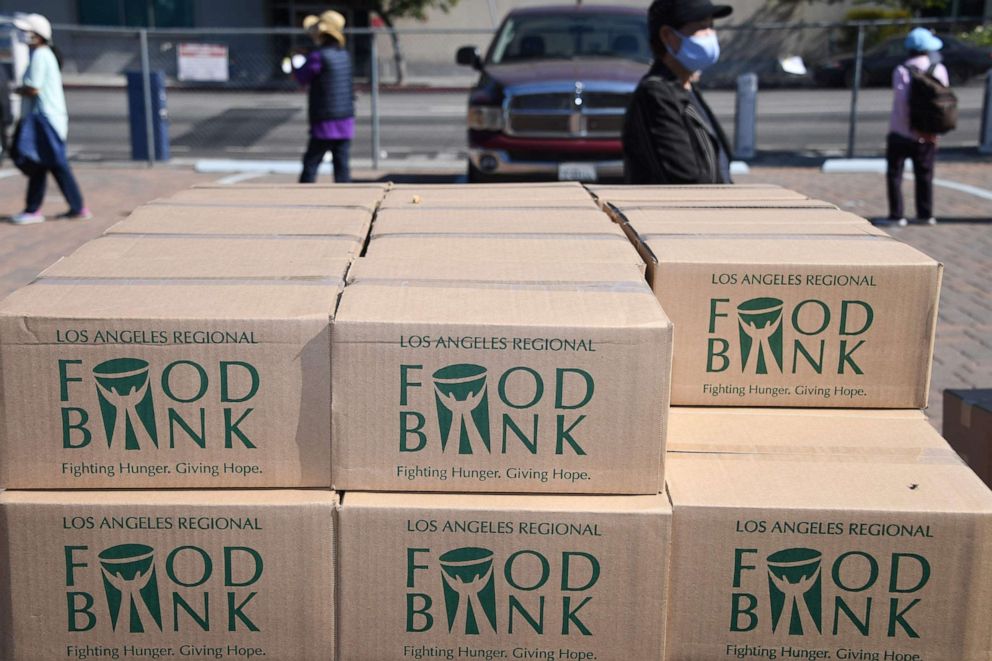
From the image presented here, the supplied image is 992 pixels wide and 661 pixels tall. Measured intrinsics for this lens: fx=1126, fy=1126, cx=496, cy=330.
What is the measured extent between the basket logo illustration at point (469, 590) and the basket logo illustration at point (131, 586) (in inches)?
24.0

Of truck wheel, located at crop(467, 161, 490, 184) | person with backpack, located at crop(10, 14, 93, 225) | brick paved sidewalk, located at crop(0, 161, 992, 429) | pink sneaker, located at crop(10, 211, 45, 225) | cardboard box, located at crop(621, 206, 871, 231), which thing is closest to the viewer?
cardboard box, located at crop(621, 206, 871, 231)

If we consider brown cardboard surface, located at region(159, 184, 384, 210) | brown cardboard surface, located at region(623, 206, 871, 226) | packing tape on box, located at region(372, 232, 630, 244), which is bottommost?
packing tape on box, located at region(372, 232, 630, 244)

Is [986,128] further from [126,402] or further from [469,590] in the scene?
[126,402]

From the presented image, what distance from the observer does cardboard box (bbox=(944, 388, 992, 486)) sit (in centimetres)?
314

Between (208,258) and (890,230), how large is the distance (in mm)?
8529

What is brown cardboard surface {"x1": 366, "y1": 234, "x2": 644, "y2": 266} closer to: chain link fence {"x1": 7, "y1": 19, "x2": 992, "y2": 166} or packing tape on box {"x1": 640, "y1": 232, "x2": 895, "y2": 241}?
packing tape on box {"x1": 640, "y1": 232, "x2": 895, "y2": 241}

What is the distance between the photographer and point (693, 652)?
2414mm

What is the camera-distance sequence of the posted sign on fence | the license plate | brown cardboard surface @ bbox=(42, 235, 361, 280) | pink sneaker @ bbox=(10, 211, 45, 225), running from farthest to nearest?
the posted sign on fence → pink sneaker @ bbox=(10, 211, 45, 225) → the license plate → brown cardboard surface @ bbox=(42, 235, 361, 280)

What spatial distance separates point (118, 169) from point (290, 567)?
13.4m

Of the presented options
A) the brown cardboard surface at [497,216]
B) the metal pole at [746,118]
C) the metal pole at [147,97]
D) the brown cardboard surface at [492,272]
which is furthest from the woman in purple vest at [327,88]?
the metal pole at [746,118]

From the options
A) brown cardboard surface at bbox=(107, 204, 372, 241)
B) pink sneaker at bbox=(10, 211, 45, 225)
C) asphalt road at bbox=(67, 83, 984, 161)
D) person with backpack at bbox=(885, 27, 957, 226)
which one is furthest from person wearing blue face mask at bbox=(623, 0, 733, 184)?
asphalt road at bbox=(67, 83, 984, 161)

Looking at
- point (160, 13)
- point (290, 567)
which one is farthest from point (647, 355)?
point (160, 13)

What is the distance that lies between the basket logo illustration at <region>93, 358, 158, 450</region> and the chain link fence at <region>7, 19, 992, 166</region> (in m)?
3.89

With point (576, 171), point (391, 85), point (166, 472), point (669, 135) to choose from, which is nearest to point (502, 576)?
point (166, 472)
